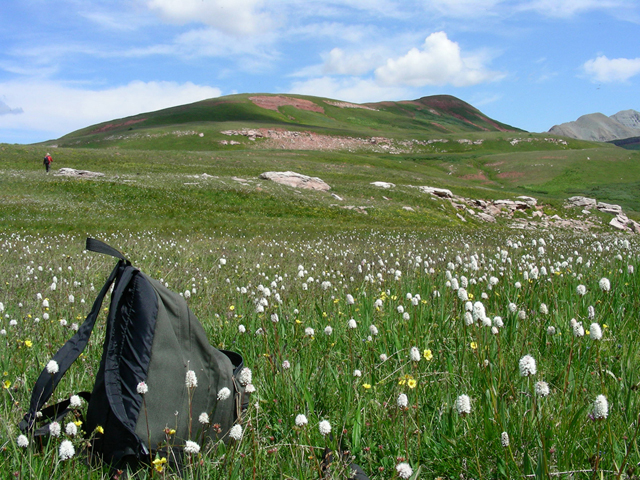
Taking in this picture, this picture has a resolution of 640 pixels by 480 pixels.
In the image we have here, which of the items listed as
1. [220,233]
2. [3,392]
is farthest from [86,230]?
[3,392]

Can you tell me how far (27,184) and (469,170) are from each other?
6592cm

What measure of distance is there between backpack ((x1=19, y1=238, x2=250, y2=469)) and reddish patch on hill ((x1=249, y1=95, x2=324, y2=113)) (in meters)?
138

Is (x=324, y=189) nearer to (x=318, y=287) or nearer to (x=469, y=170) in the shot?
(x=318, y=287)

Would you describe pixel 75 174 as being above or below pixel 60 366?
above

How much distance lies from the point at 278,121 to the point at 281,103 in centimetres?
2276

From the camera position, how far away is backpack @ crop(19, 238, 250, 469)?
2.34 metres

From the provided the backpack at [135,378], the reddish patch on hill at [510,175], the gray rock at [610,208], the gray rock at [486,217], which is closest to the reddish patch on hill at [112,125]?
the reddish patch on hill at [510,175]

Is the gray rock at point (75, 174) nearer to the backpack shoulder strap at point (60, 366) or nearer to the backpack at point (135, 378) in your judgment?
the backpack shoulder strap at point (60, 366)

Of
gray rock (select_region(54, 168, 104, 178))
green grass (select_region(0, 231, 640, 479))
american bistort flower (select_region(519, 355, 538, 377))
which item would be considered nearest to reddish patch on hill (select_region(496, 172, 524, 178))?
gray rock (select_region(54, 168, 104, 178))

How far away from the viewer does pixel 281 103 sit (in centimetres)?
14000

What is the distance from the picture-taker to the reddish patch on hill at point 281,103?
13750 centimetres

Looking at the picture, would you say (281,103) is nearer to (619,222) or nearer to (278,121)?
(278,121)

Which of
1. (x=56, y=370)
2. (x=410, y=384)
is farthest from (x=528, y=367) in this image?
(x=56, y=370)

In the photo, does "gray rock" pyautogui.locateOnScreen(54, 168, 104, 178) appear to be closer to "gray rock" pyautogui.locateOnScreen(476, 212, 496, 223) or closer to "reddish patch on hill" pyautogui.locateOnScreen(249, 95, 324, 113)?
"gray rock" pyautogui.locateOnScreen(476, 212, 496, 223)
